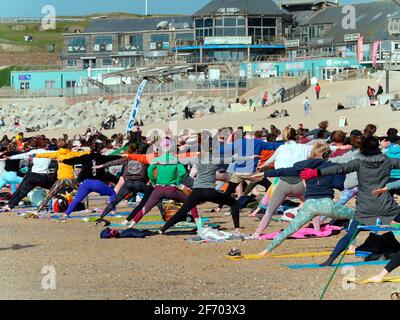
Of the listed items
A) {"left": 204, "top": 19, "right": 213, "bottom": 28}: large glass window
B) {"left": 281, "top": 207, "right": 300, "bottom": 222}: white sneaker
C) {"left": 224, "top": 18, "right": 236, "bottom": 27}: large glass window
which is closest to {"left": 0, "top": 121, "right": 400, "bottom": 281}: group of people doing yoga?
{"left": 281, "top": 207, "right": 300, "bottom": 222}: white sneaker

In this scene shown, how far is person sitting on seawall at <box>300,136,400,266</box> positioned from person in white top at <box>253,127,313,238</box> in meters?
3.24

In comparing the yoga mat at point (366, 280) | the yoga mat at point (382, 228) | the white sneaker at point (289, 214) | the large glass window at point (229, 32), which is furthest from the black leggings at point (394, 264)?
the large glass window at point (229, 32)

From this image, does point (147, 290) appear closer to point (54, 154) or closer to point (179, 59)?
point (54, 154)

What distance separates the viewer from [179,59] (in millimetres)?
89375

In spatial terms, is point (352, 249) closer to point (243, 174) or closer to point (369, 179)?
point (369, 179)

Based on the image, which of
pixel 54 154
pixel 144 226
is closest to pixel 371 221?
pixel 144 226

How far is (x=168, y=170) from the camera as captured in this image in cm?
1625

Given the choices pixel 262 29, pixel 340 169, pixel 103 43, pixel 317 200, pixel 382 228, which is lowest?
pixel 382 228

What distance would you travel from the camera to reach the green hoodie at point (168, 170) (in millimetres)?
16250

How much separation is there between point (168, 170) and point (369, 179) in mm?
4874

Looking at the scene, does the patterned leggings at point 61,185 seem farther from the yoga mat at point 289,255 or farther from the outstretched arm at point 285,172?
the outstretched arm at point 285,172

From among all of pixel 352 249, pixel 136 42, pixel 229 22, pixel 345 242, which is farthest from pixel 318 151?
pixel 136 42

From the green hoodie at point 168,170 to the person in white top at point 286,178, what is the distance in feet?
3.96
